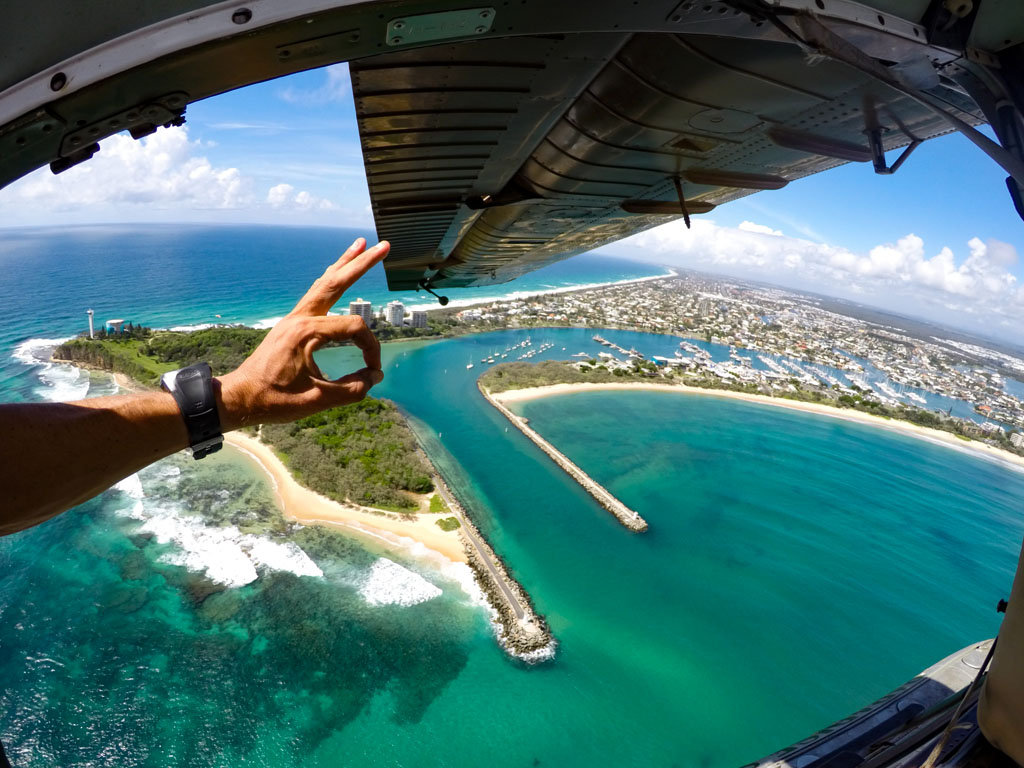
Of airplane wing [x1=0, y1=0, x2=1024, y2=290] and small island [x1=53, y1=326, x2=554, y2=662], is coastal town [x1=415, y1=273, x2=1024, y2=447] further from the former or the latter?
airplane wing [x1=0, y1=0, x2=1024, y2=290]

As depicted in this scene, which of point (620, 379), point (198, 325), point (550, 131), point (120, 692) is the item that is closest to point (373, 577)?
point (120, 692)

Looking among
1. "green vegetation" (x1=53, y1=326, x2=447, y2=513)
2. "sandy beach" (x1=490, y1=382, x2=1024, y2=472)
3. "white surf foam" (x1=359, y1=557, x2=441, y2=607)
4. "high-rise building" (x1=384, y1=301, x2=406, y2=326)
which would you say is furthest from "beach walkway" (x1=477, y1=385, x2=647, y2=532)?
"high-rise building" (x1=384, y1=301, x2=406, y2=326)

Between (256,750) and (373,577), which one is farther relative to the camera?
(373,577)

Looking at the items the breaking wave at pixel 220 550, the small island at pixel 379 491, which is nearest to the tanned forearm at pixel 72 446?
the small island at pixel 379 491

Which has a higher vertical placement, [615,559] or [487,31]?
[487,31]

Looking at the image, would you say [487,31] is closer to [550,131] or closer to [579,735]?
[550,131]

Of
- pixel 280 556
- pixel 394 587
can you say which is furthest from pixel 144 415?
pixel 280 556

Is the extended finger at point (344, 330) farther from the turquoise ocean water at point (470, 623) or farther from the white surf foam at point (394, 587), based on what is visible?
the white surf foam at point (394, 587)
